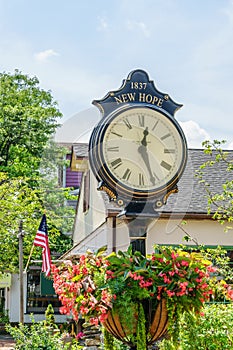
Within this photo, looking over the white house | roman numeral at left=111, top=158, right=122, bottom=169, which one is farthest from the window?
roman numeral at left=111, top=158, right=122, bottom=169

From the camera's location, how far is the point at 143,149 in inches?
166

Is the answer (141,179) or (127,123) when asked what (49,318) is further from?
(127,123)

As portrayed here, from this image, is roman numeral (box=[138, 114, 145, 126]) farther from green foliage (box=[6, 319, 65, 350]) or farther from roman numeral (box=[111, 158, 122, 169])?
green foliage (box=[6, 319, 65, 350])

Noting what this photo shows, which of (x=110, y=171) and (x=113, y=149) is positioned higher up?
(x=113, y=149)

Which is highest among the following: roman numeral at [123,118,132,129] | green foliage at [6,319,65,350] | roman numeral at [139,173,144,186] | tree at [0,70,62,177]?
tree at [0,70,62,177]

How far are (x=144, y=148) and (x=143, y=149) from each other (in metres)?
0.01

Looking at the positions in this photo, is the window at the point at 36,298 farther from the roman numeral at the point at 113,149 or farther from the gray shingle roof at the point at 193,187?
the roman numeral at the point at 113,149

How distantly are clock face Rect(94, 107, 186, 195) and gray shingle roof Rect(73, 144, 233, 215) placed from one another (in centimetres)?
544

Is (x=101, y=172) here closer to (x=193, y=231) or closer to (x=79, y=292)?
(x=79, y=292)

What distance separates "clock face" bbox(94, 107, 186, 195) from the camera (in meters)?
4.11

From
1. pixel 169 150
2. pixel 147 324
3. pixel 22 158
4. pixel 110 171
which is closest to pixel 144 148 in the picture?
pixel 169 150

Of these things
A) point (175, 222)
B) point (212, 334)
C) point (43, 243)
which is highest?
point (175, 222)

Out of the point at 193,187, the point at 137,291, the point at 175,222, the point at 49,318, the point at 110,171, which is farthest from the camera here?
the point at 193,187

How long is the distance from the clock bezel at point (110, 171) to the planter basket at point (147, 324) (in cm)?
78
